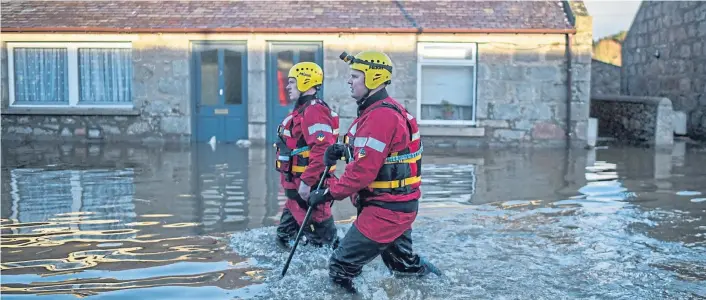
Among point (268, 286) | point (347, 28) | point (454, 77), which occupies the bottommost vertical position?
point (268, 286)

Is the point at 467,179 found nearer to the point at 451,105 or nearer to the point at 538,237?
the point at 538,237

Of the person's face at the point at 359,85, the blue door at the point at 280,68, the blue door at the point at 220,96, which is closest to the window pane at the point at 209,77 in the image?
the blue door at the point at 220,96

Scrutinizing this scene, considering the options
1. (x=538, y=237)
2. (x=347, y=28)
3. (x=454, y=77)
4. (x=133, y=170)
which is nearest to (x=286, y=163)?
(x=538, y=237)

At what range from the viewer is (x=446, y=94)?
56.3 ft

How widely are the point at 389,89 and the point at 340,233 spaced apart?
361 inches

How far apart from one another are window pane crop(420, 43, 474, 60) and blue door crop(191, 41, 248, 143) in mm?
4187

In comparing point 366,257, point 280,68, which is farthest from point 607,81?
point 366,257

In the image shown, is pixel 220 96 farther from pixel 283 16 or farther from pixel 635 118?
pixel 635 118

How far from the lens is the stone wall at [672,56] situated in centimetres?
1770

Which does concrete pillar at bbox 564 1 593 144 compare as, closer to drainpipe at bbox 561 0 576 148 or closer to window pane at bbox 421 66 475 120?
drainpipe at bbox 561 0 576 148

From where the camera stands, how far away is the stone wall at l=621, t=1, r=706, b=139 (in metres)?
17.7

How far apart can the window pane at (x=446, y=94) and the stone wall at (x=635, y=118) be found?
4035 millimetres

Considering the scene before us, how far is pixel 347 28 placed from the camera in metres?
16.2

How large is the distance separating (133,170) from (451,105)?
7732mm
